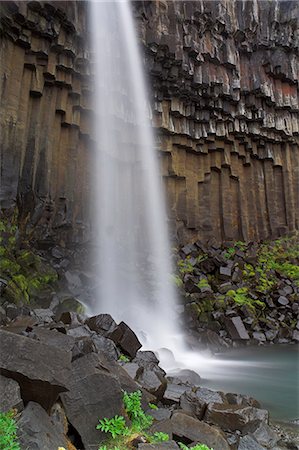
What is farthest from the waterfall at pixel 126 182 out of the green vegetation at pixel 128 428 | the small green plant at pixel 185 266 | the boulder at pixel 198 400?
the green vegetation at pixel 128 428

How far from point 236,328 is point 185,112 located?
10.6 meters

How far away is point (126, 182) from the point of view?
17.8m

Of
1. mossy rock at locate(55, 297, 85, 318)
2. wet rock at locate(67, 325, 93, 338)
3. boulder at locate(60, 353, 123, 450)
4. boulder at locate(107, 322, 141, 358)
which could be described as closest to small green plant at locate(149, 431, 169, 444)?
boulder at locate(60, 353, 123, 450)

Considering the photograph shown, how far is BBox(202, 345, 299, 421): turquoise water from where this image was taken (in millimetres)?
6574

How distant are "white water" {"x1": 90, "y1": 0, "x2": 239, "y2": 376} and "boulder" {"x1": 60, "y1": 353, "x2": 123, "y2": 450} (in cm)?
903

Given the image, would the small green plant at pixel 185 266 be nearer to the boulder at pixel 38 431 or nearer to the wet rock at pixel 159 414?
the wet rock at pixel 159 414

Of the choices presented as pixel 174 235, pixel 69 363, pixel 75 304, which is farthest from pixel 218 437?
pixel 174 235

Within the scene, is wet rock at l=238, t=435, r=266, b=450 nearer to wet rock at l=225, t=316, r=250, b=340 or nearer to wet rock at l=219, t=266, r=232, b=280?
wet rock at l=225, t=316, r=250, b=340

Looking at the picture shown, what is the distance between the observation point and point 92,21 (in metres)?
15.1

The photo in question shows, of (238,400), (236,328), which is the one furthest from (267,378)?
(236,328)

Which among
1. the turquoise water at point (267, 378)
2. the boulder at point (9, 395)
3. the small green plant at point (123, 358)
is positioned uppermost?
the boulder at point (9, 395)

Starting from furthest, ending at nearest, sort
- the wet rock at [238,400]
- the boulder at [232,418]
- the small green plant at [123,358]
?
the small green plant at [123,358]
the wet rock at [238,400]
the boulder at [232,418]

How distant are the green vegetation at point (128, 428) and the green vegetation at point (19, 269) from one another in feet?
18.6

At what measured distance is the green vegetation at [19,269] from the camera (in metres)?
9.62
